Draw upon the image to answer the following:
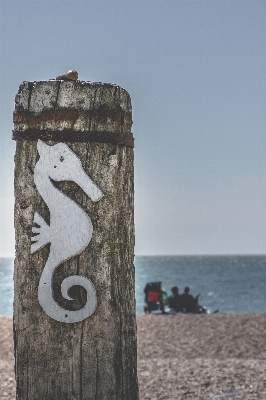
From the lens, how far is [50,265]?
281cm

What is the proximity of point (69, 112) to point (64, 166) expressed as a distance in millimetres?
258

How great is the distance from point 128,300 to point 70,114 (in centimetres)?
94

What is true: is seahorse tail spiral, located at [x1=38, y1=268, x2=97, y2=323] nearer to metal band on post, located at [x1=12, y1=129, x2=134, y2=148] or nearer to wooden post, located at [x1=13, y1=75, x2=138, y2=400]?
wooden post, located at [x1=13, y1=75, x2=138, y2=400]

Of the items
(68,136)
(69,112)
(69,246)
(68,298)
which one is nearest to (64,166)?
(68,136)

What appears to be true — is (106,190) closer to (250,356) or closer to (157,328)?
(250,356)

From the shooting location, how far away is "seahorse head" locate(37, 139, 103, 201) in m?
2.82

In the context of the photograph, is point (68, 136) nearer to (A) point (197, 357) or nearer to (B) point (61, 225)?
(B) point (61, 225)

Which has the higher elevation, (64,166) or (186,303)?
(64,166)

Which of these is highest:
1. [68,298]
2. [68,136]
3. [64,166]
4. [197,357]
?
[68,136]

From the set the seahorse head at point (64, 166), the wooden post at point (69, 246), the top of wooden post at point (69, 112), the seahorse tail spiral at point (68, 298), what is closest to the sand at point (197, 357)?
the wooden post at point (69, 246)

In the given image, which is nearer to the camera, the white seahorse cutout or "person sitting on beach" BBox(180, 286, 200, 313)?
the white seahorse cutout

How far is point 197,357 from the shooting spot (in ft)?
30.5

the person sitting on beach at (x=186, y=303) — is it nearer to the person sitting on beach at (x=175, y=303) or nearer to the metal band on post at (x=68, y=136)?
the person sitting on beach at (x=175, y=303)

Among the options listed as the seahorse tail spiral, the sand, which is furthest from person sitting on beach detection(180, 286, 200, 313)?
the seahorse tail spiral
